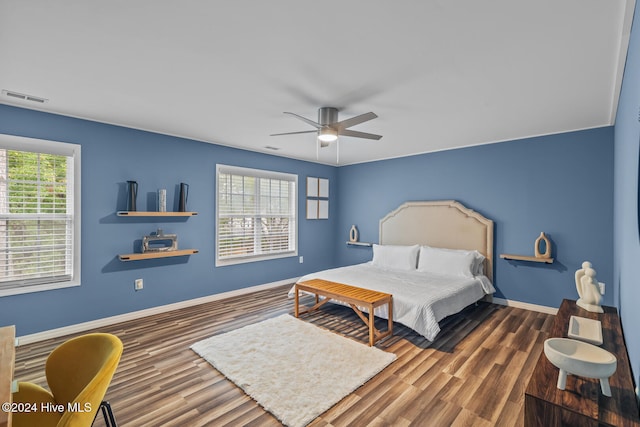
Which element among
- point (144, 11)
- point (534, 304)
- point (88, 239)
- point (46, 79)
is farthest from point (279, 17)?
point (534, 304)

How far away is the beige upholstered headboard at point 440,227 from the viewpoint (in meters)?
4.54


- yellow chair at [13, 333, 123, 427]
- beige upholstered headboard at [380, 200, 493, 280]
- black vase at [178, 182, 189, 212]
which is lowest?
yellow chair at [13, 333, 123, 427]

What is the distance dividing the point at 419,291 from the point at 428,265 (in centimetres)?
115

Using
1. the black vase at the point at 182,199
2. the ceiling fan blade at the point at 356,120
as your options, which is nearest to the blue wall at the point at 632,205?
the ceiling fan blade at the point at 356,120

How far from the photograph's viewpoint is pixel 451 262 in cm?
437

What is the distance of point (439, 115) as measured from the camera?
3.33 metres

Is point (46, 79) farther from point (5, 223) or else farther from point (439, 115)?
point (439, 115)

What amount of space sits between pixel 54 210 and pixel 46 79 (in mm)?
1508

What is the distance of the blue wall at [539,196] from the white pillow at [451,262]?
17.2 inches

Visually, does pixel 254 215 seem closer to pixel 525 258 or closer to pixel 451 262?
pixel 451 262

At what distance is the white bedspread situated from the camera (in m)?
3.14

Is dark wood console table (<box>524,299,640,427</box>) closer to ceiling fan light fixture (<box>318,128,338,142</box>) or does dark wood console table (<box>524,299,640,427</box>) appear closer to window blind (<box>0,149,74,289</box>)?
ceiling fan light fixture (<box>318,128,338,142</box>)

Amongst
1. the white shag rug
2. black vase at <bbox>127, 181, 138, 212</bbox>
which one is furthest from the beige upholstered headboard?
black vase at <bbox>127, 181, 138, 212</bbox>

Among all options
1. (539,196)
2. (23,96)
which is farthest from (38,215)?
(539,196)
